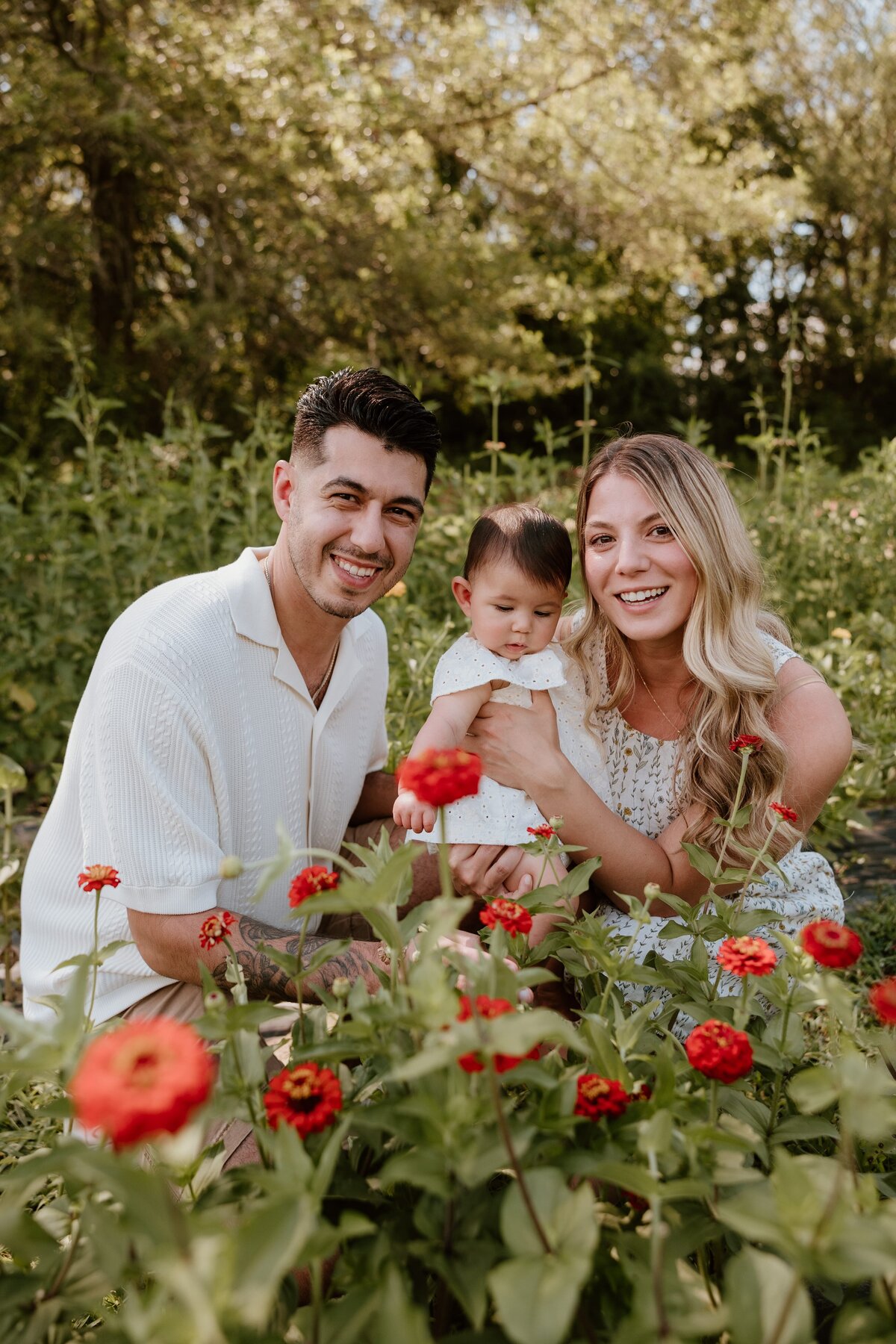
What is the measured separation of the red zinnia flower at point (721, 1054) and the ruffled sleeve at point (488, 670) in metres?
1.36

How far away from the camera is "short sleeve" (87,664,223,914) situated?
1929mm

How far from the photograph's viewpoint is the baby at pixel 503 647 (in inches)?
90.8

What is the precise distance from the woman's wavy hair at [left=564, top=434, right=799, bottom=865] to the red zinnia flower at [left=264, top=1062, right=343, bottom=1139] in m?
1.36

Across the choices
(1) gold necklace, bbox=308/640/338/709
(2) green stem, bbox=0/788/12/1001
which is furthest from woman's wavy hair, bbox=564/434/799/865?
(2) green stem, bbox=0/788/12/1001

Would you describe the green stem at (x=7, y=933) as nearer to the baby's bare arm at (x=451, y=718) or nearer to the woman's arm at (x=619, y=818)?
the baby's bare arm at (x=451, y=718)

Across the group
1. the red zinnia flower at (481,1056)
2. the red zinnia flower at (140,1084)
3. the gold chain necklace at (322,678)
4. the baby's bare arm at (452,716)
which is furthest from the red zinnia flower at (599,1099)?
the gold chain necklace at (322,678)

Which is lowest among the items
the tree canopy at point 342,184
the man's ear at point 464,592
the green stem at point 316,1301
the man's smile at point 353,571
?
the green stem at point 316,1301

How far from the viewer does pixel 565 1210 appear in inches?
34.2

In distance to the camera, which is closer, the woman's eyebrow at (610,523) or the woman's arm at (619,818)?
the woman's arm at (619,818)

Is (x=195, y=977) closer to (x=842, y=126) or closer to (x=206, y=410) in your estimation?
(x=206, y=410)

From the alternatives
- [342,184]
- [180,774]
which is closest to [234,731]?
[180,774]

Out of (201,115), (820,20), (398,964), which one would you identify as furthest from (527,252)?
(398,964)

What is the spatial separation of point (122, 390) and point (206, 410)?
0.71 m

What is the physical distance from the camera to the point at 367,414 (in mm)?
2197
